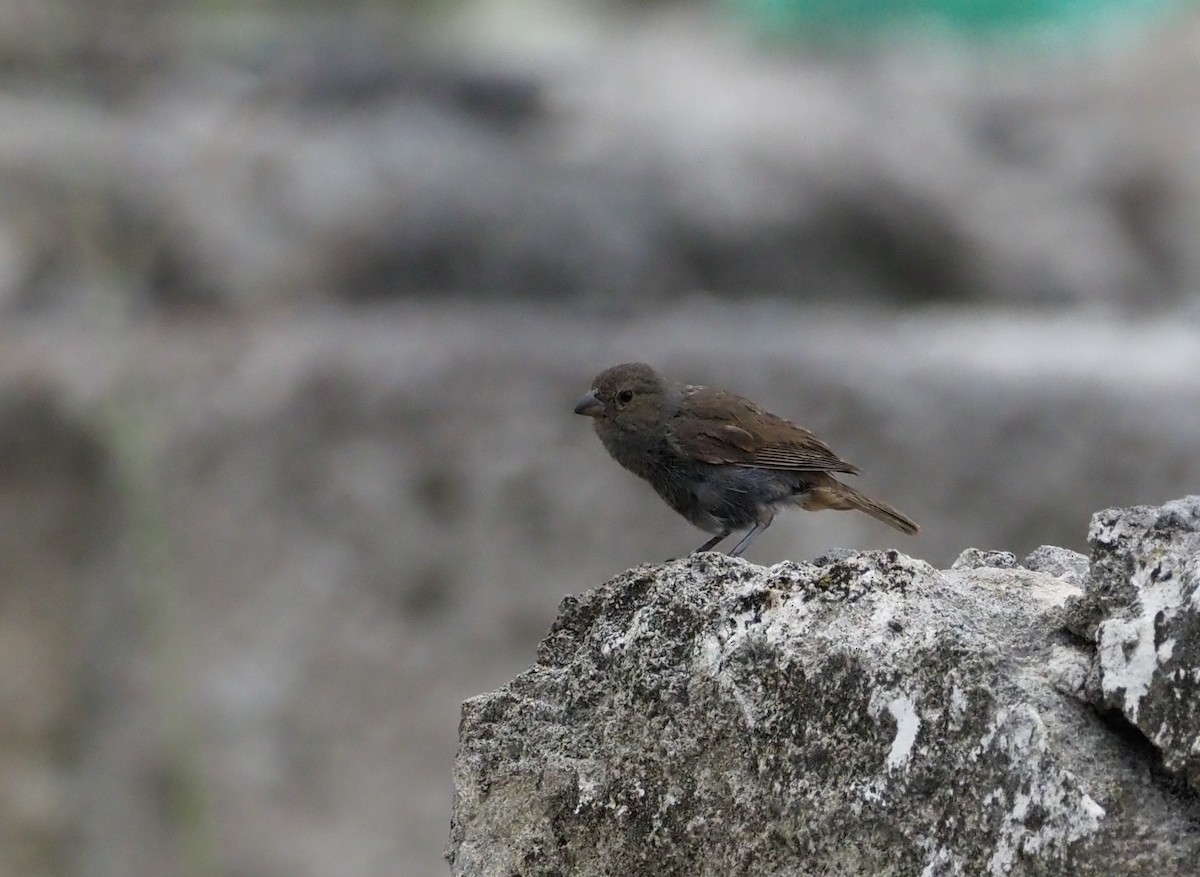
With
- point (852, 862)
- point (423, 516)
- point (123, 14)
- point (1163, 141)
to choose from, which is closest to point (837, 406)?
point (423, 516)

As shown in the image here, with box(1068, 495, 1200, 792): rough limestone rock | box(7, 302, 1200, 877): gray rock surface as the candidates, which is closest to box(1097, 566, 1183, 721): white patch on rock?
box(1068, 495, 1200, 792): rough limestone rock

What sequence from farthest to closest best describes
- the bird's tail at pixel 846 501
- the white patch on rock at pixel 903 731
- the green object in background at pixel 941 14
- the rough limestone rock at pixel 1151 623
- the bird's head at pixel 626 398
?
the green object in background at pixel 941 14, the bird's head at pixel 626 398, the bird's tail at pixel 846 501, the white patch on rock at pixel 903 731, the rough limestone rock at pixel 1151 623

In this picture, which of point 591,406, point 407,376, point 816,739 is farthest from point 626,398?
point 407,376

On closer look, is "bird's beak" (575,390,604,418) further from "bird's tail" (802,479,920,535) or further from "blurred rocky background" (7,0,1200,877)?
"blurred rocky background" (7,0,1200,877)

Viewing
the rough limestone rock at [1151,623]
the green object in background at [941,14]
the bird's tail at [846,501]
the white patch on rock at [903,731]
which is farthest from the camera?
the green object in background at [941,14]

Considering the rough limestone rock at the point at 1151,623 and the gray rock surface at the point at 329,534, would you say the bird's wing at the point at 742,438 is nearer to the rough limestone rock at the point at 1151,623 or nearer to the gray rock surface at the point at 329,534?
the rough limestone rock at the point at 1151,623

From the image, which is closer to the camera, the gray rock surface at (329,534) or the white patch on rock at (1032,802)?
the white patch on rock at (1032,802)

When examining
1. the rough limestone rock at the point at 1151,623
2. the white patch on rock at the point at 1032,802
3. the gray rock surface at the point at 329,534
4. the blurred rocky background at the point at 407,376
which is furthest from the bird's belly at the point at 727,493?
the gray rock surface at the point at 329,534
